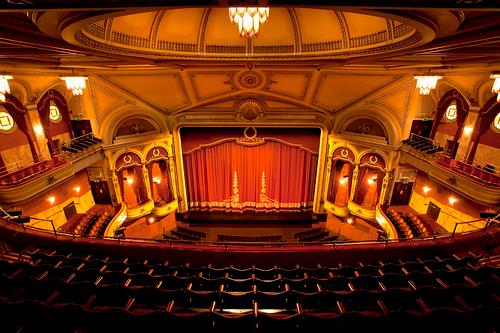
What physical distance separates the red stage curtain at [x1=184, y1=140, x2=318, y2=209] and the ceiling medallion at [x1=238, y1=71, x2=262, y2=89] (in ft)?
9.29

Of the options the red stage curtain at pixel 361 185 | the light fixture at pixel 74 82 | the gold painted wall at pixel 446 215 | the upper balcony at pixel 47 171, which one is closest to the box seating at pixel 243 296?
the upper balcony at pixel 47 171

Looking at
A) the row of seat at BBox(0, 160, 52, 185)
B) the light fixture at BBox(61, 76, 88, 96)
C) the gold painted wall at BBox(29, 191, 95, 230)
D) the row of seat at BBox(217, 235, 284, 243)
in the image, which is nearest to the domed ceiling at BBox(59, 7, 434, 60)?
the light fixture at BBox(61, 76, 88, 96)

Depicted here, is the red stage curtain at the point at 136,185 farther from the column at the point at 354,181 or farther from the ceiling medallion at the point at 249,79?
the column at the point at 354,181

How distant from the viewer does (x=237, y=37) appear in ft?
24.5

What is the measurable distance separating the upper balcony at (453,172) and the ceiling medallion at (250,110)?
515cm

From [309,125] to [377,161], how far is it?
2865 mm

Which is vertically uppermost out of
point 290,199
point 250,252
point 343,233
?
point 250,252

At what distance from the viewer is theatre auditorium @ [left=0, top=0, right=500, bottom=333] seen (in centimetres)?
313

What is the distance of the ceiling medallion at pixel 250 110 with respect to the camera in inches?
406

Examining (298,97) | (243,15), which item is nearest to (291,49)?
(298,97)

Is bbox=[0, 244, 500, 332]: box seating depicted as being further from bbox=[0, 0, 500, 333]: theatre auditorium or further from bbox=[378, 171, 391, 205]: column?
bbox=[378, 171, 391, 205]: column

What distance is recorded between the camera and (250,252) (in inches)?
198

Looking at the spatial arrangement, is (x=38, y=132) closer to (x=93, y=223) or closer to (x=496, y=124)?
(x=93, y=223)

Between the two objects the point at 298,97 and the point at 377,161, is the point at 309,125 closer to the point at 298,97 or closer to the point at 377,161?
the point at 298,97
